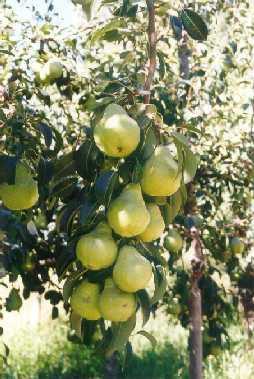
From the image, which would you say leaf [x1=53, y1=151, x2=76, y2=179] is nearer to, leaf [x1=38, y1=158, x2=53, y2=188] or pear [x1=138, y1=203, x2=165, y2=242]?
leaf [x1=38, y1=158, x2=53, y2=188]

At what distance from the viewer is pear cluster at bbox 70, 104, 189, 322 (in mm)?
1310

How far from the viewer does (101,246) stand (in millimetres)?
1330

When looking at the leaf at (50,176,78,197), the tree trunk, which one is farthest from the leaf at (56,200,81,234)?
the tree trunk

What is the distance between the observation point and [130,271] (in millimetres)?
1284

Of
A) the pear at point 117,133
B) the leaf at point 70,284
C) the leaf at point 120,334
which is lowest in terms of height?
the leaf at point 120,334

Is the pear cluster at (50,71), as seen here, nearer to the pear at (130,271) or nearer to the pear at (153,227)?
the pear at (153,227)

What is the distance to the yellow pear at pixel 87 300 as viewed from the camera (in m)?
1.35

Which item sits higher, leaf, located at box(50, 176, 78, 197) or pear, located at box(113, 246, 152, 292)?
pear, located at box(113, 246, 152, 292)

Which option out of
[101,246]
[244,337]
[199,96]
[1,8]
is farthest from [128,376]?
[101,246]

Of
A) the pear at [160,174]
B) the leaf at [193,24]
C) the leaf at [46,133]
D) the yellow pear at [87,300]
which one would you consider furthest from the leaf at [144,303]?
the leaf at [193,24]

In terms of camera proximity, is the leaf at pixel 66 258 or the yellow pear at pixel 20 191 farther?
the yellow pear at pixel 20 191

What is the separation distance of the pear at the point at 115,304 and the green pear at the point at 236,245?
2.25 meters

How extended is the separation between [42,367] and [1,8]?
143 inches

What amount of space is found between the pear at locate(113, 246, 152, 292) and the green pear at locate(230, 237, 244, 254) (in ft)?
7.37
